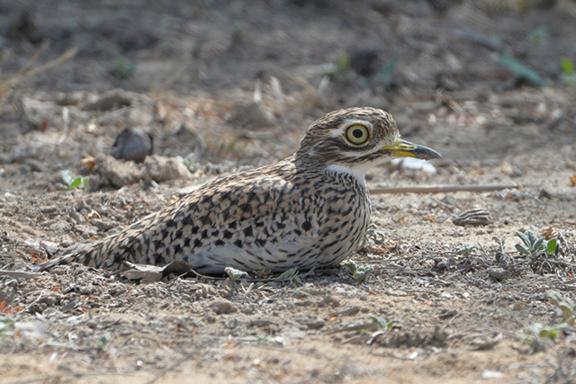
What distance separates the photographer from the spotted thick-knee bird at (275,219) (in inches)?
246

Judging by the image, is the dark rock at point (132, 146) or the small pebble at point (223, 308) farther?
the dark rock at point (132, 146)

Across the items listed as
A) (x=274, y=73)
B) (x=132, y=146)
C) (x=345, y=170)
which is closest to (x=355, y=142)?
(x=345, y=170)

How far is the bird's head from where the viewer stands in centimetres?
659

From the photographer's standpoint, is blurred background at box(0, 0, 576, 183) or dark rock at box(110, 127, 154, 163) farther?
blurred background at box(0, 0, 576, 183)

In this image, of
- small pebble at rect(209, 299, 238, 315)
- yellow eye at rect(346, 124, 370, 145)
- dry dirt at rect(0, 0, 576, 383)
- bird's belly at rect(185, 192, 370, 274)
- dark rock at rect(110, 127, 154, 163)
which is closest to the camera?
dry dirt at rect(0, 0, 576, 383)

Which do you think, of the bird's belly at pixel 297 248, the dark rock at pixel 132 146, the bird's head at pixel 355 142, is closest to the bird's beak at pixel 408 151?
the bird's head at pixel 355 142

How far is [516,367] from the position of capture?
16.2 feet

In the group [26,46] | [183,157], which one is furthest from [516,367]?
[26,46]

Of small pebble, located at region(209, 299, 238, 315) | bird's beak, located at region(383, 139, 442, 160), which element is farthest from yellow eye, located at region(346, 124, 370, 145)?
small pebble, located at region(209, 299, 238, 315)

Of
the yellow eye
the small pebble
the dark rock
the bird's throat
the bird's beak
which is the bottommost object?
the small pebble

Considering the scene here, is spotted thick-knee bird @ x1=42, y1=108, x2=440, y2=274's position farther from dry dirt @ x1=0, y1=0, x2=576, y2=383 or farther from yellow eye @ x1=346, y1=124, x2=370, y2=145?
dry dirt @ x1=0, y1=0, x2=576, y2=383

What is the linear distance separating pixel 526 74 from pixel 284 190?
5.79 metres

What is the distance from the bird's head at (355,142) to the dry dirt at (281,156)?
0.54 meters

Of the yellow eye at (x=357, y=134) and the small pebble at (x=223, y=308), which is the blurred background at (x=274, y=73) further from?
the small pebble at (x=223, y=308)
